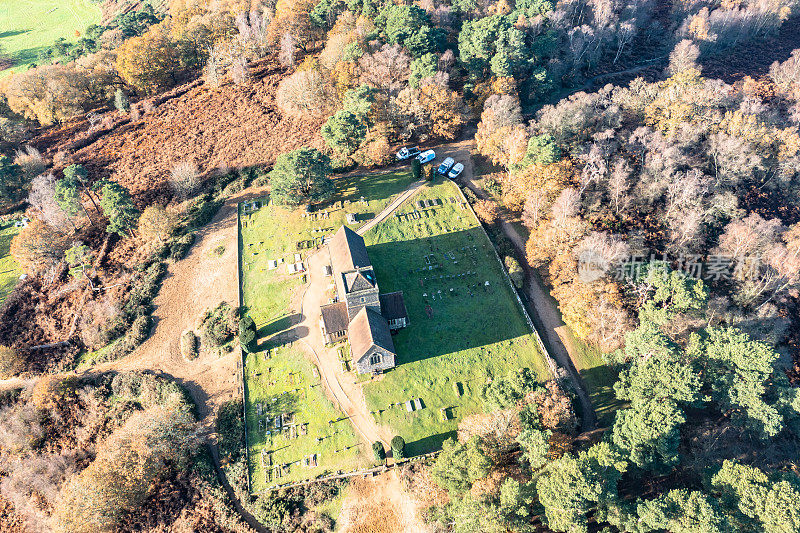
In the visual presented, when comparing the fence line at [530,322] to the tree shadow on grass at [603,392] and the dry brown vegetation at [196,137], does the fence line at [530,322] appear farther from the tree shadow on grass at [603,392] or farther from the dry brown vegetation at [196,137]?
the dry brown vegetation at [196,137]

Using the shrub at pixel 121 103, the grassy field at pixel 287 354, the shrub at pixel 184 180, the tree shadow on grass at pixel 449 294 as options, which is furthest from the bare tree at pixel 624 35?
the shrub at pixel 121 103

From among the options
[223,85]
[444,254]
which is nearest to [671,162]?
[444,254]

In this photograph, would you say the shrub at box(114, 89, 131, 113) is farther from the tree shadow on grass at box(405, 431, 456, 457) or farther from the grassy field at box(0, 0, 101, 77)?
the tree shadow on grass at box(405, 431, 456, 457)

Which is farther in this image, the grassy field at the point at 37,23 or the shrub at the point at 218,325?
the grassy field at the point at 37,23

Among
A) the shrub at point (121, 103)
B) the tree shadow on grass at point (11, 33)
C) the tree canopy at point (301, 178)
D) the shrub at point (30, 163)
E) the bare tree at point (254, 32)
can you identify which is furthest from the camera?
the tree shadow on grass at point (11, 33)

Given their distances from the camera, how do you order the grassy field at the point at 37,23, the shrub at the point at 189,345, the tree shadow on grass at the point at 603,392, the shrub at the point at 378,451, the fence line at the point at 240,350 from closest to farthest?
the shrub at the point at 378,451 → the fence line at the point at 240,350 → the tree shadow on grass at the point at 603,392 → the shrub at the point at 189,345 → the grassy field at the point at 37,23

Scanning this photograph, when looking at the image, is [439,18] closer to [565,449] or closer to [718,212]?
[718,212]
